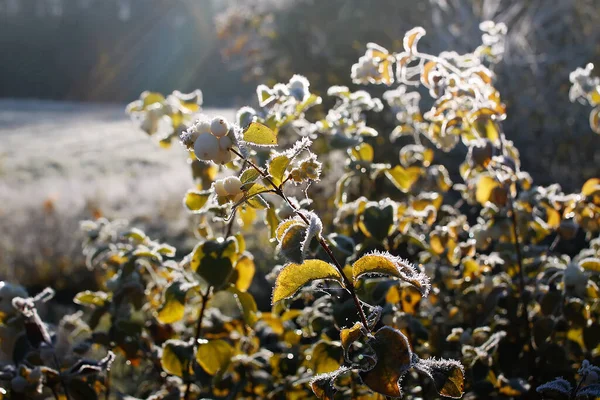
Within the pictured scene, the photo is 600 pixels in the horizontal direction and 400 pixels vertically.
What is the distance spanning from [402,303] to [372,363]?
46cm

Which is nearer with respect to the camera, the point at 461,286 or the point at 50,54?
the point at 461,286

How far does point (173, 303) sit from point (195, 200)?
0.17m

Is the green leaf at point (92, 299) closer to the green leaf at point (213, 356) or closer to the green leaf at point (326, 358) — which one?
the green leaf at point (213, 356)

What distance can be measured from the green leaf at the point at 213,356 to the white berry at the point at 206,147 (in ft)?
1.55

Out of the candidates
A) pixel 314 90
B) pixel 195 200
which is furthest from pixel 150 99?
pixel 314 90

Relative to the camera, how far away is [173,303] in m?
0.95

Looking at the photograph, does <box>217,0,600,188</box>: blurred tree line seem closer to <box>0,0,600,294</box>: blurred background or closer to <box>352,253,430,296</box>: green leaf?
<box>0,0,600,294</box>: blurred background

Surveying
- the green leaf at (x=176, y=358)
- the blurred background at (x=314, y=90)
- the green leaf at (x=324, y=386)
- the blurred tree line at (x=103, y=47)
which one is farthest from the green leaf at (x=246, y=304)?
the blurred tree line at (x=103, y=47)

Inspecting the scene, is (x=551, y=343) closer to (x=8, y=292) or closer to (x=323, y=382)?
(x=323, y=382)

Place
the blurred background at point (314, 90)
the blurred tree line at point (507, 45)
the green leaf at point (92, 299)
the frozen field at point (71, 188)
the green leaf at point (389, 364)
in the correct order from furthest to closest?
the frozen field at point (71, 188) → the blurred background at point (314, 90) → the blurred tree line at point (507, 45) → the green leaf at point (92, 299) → the green leaf at point (389, 364)

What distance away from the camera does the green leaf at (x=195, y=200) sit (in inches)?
36.9

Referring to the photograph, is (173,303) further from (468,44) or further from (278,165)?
(468,44)

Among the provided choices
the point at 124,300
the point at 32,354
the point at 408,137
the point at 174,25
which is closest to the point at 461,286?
the point at 124,300

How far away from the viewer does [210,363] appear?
39.0 inches
